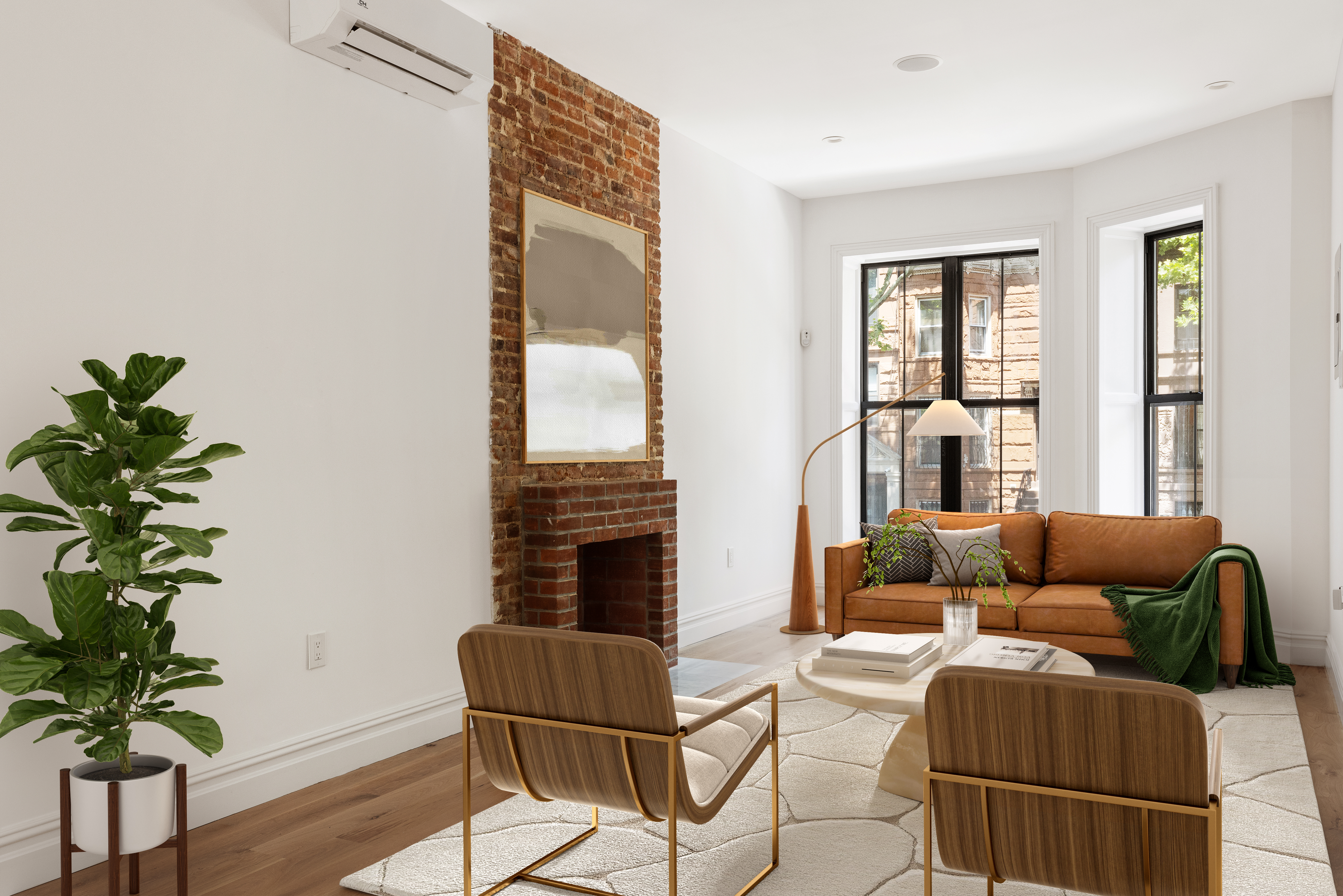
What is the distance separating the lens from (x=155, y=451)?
236cm

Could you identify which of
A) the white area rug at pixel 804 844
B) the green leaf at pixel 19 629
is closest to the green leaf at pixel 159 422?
the green leaf at pixel 19 629

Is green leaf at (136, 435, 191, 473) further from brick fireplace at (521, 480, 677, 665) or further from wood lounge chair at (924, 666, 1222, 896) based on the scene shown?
brick fireplace at (521, 480, 677, 665)

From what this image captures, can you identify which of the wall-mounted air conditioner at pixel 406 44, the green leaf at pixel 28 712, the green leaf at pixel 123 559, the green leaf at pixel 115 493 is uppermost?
the wall-mounted air conditioner at pixel 406 44

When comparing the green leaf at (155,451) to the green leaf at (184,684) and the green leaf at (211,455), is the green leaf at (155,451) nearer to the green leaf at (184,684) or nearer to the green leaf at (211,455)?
the green leaf at (211,455)

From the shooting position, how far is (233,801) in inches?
122

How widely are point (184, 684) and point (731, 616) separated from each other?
13.1 feet

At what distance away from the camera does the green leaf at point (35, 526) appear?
2346mm

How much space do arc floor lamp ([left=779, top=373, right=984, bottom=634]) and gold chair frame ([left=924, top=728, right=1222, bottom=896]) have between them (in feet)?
11.5

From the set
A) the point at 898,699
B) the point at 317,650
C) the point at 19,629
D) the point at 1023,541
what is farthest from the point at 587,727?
the point at 1023,541

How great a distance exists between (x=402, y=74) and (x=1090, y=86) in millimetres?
3317

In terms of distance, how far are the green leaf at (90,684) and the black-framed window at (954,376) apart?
5.54 metres

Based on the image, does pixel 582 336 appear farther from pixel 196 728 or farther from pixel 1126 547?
pixel 1126 547

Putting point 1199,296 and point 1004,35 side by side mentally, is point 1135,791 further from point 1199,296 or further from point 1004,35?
point 1199,296

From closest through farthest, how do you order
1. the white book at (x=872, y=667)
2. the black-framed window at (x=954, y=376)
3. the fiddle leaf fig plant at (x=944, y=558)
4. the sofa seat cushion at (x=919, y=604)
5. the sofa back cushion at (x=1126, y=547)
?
the white book at (x=872, y=667)
the fiddle leaf fig plant at (x=944, y=558)
the sofa seat cushion at (x=919, y=604)
the sofa back cushion at (x=1126, y=547)
the black-framed window at (x=954, y=376)
